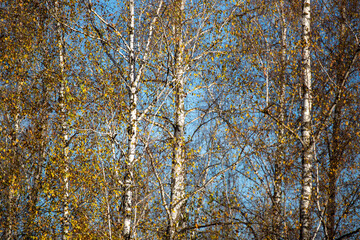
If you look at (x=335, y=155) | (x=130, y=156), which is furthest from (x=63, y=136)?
(x=335, y=155)

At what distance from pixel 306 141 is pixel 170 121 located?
3689 mm

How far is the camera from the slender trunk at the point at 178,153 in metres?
9.04

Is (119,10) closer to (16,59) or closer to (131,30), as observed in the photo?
(131,30)

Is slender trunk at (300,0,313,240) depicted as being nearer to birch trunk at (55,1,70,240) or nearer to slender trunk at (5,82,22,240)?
birch trunk at (55,1,70,240)

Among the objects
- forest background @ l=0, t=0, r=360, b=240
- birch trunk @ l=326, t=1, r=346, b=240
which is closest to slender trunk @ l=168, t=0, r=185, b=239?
→ forest background @ l=0, t=0, r=360, b=240

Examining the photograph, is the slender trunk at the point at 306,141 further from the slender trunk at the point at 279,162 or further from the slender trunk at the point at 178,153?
the slender trunk at the point at 178,153

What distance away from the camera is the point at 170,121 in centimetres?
1060

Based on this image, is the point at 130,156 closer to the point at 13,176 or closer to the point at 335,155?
the point at 13,176

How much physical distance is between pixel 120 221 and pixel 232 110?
3.85 m

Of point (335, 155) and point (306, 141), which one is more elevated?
point (335, 155)

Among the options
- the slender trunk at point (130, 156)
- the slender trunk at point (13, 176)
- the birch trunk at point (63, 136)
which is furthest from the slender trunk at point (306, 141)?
the slender trunk at point (13, 176)

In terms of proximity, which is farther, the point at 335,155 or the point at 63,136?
the point at 63,136

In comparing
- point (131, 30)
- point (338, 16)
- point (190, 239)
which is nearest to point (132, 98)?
point (131, 30)

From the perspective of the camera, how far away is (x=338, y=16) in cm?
1200
